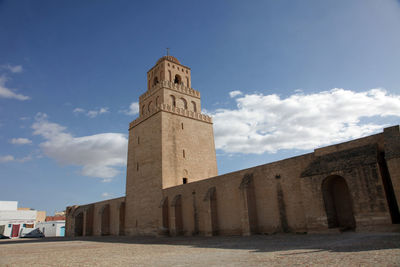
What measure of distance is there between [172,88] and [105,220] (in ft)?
50.3

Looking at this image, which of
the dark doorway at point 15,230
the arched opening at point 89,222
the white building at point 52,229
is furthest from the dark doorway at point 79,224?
the dark doorway at point 15,230

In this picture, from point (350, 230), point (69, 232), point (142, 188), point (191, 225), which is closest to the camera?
point (350, 230)

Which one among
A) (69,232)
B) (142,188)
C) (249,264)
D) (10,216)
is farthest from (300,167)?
(10,216)

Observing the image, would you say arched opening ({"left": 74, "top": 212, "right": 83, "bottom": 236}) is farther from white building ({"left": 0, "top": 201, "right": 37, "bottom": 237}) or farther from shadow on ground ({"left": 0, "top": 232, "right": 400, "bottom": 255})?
shadow on ground ({"left": 0, "top": 232, "right": 400, "bottom": 255})

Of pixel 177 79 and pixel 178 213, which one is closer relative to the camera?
pixel 178 213

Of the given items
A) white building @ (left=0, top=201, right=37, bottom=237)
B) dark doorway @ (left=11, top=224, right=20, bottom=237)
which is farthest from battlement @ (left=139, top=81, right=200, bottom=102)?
dark doorway @ (left=11, top=224, right=20, bottom=237)

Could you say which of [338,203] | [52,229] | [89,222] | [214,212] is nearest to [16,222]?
[52,229]

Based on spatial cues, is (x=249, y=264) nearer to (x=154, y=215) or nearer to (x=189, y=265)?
(x=189, y=265)

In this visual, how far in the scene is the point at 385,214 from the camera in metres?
11.1

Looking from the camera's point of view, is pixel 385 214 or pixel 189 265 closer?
pixel 189 265

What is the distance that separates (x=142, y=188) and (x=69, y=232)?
16.1m

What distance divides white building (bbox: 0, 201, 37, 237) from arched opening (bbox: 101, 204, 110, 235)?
21.5 metres

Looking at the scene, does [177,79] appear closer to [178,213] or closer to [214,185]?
[178,213]

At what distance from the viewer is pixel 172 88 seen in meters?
28.3
